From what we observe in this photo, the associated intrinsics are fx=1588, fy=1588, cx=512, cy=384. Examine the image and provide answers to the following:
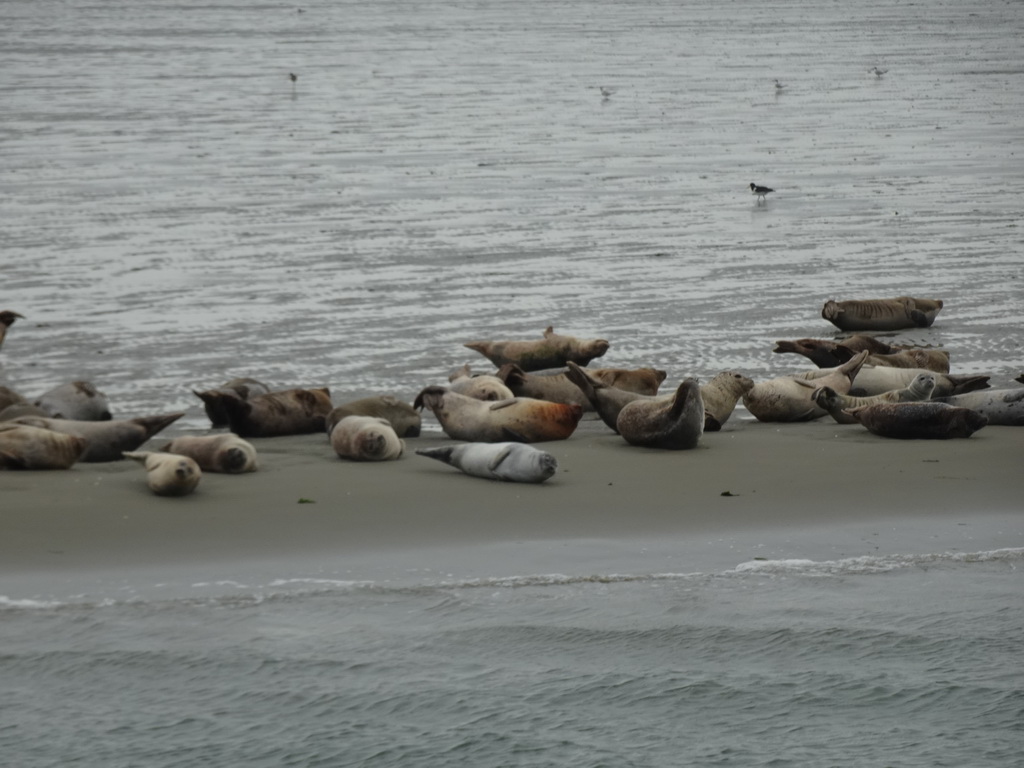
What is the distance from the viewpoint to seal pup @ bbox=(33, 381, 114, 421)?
26.9 ft

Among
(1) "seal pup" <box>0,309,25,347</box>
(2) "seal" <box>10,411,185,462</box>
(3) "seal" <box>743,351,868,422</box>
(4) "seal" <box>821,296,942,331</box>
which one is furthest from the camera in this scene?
(4) "seal" <box>821,296,942,331</box>

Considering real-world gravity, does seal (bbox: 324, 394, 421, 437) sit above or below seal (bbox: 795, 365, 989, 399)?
below

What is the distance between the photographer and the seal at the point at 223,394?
8305mm

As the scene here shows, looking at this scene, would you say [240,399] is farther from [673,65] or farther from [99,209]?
[673,65]

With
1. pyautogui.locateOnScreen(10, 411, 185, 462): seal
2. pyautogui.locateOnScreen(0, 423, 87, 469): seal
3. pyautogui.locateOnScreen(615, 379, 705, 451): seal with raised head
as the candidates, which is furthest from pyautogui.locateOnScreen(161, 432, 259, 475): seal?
pyautogui.locateOnScreen(615, 379, 705, 451): seal with raised head

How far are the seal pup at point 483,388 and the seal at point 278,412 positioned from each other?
72 centimetres

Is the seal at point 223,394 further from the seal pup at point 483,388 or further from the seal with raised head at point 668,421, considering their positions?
the seal with raised head at point 668,421

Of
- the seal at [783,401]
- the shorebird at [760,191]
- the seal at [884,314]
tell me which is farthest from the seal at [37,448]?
the shorebird at [760,191]

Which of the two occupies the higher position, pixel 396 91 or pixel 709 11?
pixel 709 11

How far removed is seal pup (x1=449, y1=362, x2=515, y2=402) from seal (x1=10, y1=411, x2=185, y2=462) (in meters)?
1.74

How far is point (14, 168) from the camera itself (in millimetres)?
20594

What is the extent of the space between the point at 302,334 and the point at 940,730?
724cm

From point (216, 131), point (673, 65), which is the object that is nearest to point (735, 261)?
point (216, 131)

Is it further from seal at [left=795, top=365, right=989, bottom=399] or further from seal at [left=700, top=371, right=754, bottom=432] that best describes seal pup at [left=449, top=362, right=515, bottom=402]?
seal at [left=795, top=365, right=989, bottom=399]
